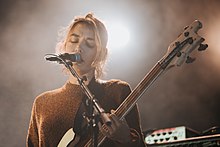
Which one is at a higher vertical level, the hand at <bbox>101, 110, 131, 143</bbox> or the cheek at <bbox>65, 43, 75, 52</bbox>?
the cheek at <bbox>65, 43, 75, 52</bbox>

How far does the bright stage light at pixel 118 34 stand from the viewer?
406 cm

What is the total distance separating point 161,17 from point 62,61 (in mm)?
2474

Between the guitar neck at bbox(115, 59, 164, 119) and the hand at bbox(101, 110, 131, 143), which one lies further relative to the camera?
the guitar neck at bbox(115, 59, 164, 119)

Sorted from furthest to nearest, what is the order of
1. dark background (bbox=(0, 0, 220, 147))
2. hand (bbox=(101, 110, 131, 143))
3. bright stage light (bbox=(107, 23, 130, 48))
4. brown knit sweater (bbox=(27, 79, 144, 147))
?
bright stage light (bbox=(107, 23, 130, 48))
dark background (bbox=(0, 0, 220, 147))
brown knit sweater (bbox=(27, 79, 144, 147))
hand (bbox=(101, 110, 131, 143))

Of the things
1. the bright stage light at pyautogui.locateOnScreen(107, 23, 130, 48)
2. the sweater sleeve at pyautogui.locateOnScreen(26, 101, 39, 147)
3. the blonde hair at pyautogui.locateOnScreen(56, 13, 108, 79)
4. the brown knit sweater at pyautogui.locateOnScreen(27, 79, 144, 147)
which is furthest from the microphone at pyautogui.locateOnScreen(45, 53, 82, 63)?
the bright stage light at pyautogui.locateOnScreen(107, 23, 130, 48)

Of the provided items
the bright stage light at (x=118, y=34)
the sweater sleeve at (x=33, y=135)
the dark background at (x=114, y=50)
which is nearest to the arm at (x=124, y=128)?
the sweater sleeve at (x=33, y=135)

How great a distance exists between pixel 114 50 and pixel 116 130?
2.14m

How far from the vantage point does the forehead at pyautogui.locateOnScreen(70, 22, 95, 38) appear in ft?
8.47

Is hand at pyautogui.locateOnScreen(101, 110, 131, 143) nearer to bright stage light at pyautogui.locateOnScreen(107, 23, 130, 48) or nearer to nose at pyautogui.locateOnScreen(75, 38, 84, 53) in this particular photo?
nose at pyautogui.locateOnScreen(75, 38, 84, 53)

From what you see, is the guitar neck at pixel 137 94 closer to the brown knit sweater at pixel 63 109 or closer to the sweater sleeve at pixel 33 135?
the brown knit sweater at pixel 63 109

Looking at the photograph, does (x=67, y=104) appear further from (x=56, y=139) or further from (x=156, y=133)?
(x=156, y=133)

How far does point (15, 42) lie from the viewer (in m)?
3.90

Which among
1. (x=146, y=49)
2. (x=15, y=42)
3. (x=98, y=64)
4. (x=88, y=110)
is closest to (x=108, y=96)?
(x=98, y=64)

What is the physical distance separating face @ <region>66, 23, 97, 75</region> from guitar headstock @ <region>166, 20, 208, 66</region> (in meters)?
0.49
